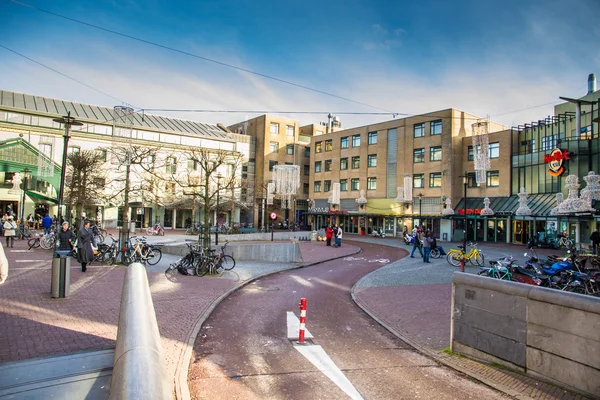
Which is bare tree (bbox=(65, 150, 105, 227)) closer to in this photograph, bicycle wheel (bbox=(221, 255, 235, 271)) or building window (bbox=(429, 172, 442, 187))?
bicycle wheel (bbox=(221, 255, 235, 271))

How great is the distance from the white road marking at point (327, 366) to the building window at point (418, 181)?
40.9 meters

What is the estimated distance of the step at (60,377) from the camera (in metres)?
4.40

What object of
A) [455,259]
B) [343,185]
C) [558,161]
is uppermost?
[558,161]

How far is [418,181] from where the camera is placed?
151 feet

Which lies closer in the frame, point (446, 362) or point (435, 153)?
point (446, 362)

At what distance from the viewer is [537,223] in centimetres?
3600

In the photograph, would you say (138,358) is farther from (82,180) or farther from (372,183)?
(372,183)

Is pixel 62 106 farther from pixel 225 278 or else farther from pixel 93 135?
pixel 225 278

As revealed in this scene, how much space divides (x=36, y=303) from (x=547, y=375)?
9965mm

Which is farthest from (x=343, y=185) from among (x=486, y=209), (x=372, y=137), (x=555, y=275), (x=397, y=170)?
(x=555, y=275)

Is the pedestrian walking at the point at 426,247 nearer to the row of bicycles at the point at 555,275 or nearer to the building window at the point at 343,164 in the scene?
the row of bicycles at the point at 555,275

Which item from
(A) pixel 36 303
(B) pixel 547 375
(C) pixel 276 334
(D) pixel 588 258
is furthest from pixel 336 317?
(D) pixel 588 258

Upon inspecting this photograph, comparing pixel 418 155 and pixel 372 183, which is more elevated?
pixel 418 155

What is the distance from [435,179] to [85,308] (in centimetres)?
4092
